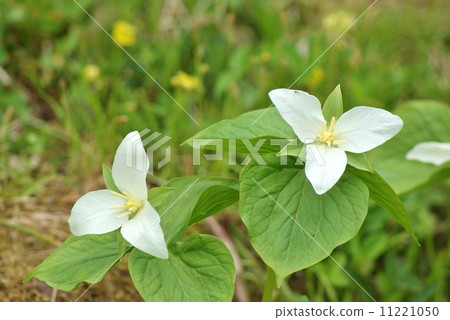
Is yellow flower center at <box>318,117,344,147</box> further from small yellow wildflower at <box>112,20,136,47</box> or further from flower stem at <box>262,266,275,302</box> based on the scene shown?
small yellow wildflower at <box>112,20,136,47</box>

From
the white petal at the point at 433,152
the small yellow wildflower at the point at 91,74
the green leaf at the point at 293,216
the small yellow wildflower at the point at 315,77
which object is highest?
the small yellow wildflower at the point at 91,74

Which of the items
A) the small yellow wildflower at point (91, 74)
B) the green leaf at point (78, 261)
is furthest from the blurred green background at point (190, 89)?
the green leaf at point (78, 261)

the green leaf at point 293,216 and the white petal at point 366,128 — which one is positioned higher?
the white petal at point 366,128

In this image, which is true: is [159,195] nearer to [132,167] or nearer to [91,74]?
[132,167]

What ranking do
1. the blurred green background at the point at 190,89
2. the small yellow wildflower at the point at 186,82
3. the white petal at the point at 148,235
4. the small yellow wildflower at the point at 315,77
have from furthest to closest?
the small yellow wildflower at the point at 315,77 < the small yellow wildflower at the point at 186,82 < the blurred green background at the point at 190,89 < the white petal at the point at 148,235

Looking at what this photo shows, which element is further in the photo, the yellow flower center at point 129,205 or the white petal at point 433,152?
the white petal at point 433,152

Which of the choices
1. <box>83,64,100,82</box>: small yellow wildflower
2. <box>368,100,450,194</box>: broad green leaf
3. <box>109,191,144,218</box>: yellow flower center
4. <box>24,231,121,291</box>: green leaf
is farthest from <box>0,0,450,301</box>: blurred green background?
<box>109,191,144,218</box>: yellow flower center

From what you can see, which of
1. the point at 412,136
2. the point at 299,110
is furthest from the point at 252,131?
the point at 412,136

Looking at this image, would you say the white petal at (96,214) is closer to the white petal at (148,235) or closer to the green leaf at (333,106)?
the white petal at (148,235)
